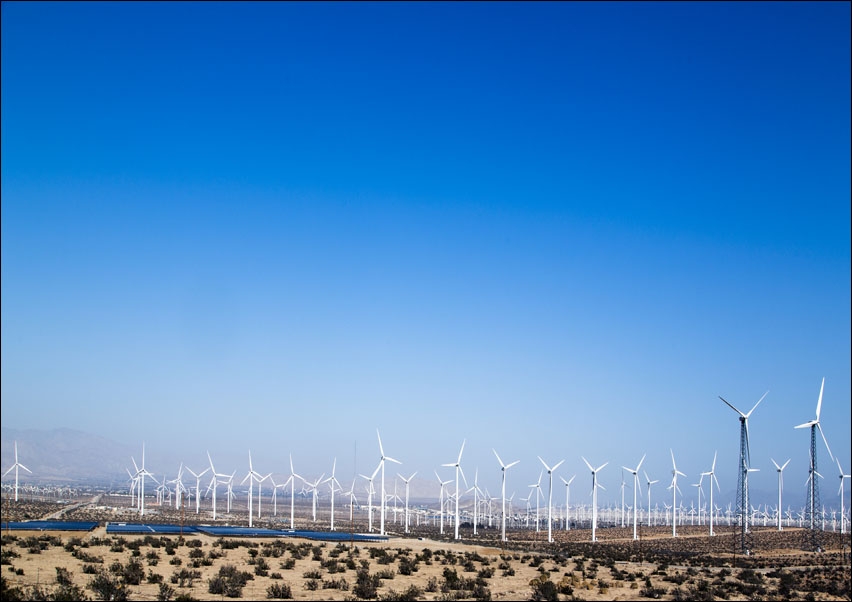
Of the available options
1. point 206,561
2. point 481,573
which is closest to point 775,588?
point 481,573

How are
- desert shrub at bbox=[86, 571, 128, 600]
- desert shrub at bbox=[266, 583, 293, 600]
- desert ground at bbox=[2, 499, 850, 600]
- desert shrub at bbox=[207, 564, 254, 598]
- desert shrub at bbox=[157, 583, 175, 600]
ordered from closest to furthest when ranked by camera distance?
desert shrub at bbox=[86, 571, 128, 600] → desert shrub at bbox=[157, 583, 175, 600] → desert shrub at bbox=[266, 583, 293, 600] → desert shrub at bbox=[207, 564, 254, 598] → desert ground at bbox=[2, 499, 850, 600]

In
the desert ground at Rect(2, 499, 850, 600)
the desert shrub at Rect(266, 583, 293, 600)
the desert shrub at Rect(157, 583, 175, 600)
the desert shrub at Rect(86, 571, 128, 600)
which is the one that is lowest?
the desert ground at Rect(2, 499, 850, 600)

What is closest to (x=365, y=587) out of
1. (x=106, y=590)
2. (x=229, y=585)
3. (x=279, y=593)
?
(x=279, y=593)

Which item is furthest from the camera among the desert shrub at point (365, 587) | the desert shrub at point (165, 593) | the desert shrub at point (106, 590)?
the desert shrub at point (365, 587)

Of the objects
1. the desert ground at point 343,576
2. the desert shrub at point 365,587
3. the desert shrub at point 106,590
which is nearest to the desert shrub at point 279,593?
the desert ground at point 343,576

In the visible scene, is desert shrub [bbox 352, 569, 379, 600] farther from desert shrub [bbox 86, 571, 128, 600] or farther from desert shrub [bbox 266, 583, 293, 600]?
desert shrub [bbox 86, 571, 128, 600]

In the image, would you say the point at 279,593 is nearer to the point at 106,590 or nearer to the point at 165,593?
the point at 165,593

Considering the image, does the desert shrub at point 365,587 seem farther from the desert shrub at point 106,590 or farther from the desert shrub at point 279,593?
the desert shrub at point 106,590

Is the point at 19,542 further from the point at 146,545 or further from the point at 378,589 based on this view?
the point at 378,589

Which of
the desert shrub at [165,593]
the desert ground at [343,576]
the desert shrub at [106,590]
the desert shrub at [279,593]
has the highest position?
the desert shrub at [106,590]

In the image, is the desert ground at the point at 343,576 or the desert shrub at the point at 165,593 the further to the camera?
the desert ground at the point at 343,576

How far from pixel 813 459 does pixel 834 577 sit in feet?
61.5

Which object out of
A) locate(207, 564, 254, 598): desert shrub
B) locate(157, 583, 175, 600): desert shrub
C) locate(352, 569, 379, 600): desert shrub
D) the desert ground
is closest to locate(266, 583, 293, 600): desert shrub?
the desert ground

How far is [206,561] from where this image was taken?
45.2 meters
